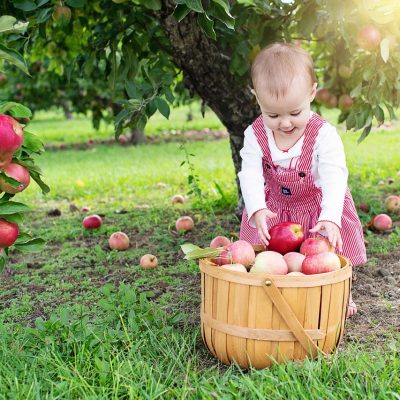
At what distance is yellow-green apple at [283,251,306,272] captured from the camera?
231 cm

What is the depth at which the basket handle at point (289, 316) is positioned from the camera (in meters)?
2.02

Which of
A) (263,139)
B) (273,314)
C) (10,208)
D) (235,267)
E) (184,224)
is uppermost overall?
(263,139)

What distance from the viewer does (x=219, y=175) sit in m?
6.85

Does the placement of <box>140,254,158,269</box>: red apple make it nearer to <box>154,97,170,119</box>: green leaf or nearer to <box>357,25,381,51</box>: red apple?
<box>154,97,170,119</box>: green leaf

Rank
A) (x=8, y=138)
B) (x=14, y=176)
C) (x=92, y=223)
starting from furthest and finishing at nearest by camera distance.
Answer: (x=92, y=223), (x=14, y=176), (x=8, y=138)

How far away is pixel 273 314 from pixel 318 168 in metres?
0.78

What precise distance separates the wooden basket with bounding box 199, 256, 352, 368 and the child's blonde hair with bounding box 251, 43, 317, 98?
0.71m

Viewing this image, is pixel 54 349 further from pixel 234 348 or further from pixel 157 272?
pixel 157 272

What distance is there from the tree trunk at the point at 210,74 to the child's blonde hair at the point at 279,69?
103 cm

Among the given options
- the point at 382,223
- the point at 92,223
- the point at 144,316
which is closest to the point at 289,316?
the point at 144,316

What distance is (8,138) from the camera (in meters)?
1.85

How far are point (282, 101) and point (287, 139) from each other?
299 mm

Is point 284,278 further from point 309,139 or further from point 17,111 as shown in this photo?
point 17,111

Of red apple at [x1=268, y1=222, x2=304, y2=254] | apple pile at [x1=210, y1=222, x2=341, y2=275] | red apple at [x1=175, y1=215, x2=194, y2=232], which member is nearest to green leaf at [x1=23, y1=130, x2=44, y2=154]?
apple pile at [x1=210, y1=222, x2=341, y2=275]
